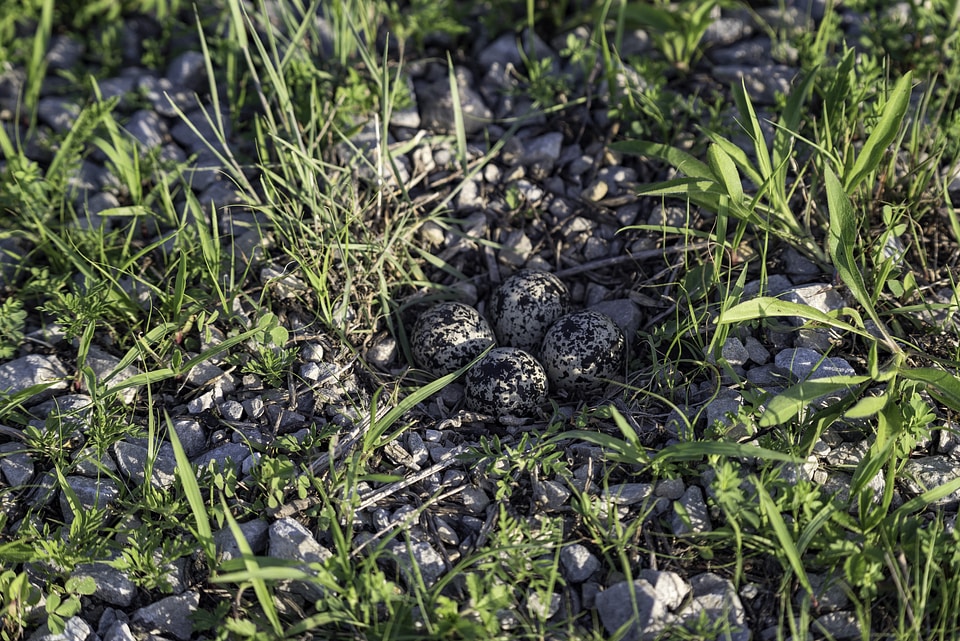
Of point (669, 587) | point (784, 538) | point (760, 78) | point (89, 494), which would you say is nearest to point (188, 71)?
point (89, 494)

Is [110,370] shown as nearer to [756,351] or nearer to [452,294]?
[452,294]

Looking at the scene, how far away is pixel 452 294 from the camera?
115 inches

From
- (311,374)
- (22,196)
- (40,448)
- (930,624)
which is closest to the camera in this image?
(930,624)

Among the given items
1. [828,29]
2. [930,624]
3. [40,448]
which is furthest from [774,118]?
[40,448]

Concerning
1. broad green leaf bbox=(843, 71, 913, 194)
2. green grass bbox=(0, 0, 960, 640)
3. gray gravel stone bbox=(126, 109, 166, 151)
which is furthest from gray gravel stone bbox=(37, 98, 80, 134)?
broad green leaf bbox=(843, 71, 913, 194)

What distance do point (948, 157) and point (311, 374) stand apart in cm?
226

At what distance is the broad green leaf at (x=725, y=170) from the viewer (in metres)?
2.53

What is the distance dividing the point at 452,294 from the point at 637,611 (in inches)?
50.4

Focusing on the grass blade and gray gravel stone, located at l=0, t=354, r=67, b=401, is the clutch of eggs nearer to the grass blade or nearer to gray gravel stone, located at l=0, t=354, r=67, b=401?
the grass blade

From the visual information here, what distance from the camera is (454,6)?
142 inches

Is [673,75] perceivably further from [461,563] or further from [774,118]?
[461,563]

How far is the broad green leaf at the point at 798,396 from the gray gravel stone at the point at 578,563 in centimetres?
55

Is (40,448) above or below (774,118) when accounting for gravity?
below

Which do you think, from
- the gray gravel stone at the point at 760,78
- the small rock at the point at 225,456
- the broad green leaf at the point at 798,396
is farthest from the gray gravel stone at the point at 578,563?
the gray gravel stone at the point at 760,78
